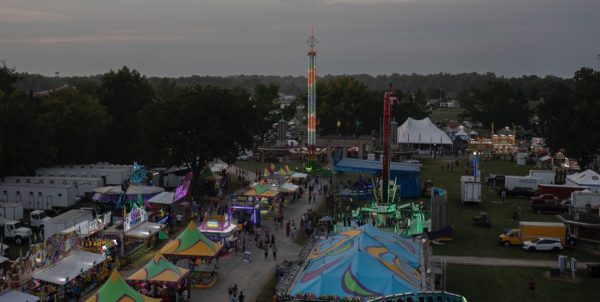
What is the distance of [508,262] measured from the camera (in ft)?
88.4

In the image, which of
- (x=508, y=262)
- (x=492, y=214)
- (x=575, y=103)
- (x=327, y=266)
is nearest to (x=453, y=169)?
(x=575, y=103)

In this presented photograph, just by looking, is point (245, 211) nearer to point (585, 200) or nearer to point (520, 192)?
point (585, 200)

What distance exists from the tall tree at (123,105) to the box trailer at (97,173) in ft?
36.5

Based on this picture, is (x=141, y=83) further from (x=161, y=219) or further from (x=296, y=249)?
(x=296, y=249)

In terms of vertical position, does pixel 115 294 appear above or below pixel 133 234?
above

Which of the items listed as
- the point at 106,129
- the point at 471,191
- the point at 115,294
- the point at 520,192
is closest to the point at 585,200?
the point at 471,191

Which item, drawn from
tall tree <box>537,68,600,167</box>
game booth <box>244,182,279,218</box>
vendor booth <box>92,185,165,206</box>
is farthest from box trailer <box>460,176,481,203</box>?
vendor booth <box>92,185,165,206</box>

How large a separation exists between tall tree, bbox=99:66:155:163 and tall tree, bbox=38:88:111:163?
327 centimetres

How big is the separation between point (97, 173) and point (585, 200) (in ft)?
98.0

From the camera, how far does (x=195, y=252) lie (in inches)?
944

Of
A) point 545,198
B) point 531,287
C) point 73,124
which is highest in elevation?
point 73,124

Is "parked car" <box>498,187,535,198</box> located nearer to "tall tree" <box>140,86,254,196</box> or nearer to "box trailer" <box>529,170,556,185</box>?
"box trailer" <box>529,170,556,185</box>

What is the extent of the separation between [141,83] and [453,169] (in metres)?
28.8

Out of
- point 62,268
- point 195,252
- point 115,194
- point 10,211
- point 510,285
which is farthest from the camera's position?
point 115,194
